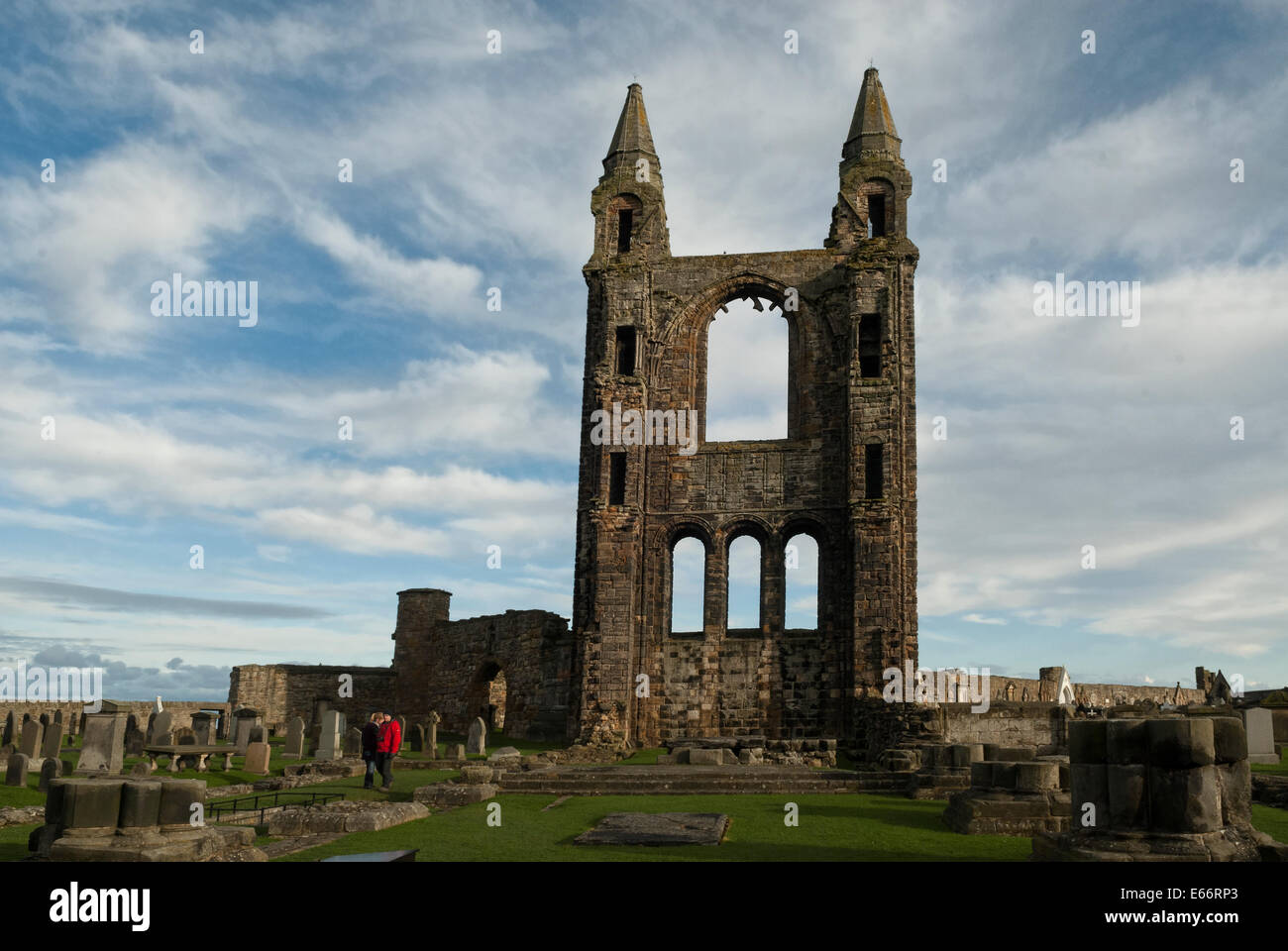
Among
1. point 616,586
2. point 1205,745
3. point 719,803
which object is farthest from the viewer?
point 616,586

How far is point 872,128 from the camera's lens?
2692cm

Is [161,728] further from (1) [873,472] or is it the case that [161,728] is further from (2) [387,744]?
(1) [873,472]

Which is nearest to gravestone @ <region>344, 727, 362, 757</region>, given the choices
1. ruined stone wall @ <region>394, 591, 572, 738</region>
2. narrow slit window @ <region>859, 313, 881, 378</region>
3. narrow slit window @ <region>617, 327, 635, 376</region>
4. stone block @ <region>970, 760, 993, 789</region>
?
ruined stone wall @ <region>394, 591, 572, 738</region>

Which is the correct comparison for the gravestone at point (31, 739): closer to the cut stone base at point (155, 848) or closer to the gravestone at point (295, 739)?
the gravestone at point (295, 739)

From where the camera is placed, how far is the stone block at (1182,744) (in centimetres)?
653

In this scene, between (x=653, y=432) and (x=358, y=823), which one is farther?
(x=653, y=432)

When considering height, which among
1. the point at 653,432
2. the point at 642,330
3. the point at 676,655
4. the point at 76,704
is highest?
the point at 642,330

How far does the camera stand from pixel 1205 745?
21.4ft

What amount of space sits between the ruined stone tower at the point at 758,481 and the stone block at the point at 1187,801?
53.4 feet

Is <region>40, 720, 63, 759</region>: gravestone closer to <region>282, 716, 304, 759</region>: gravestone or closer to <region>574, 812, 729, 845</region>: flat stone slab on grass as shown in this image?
<region>282, 716, 304, 759</region>: gravestone

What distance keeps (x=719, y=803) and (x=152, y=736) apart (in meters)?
12.0

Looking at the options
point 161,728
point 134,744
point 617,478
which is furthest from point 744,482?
point 134,744

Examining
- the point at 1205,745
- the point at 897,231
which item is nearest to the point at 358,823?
the point at 1205,745
